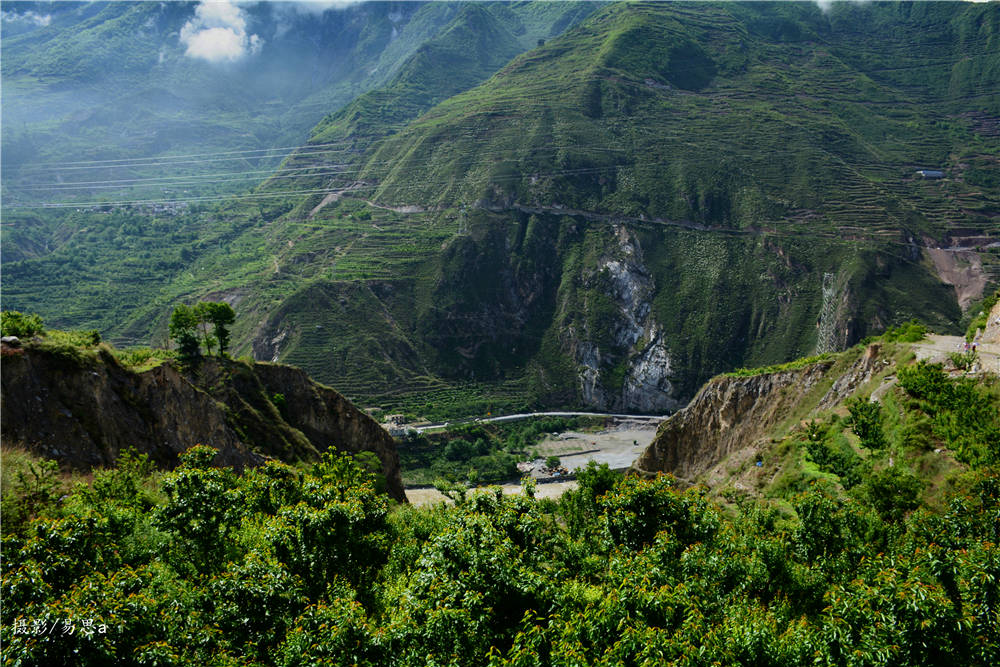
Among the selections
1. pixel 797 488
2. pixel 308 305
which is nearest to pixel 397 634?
pixel 797 488

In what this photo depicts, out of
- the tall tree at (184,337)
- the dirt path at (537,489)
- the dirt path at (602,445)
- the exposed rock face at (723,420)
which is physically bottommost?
the dirt path at (602,445)

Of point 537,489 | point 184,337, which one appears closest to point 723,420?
point 537,489

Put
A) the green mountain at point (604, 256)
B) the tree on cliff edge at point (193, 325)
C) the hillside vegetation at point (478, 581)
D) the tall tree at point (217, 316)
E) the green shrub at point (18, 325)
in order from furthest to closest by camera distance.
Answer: the green mountain at point (604, 256), the tall tree at point (217, 316), the tree on cliff edge at point (193, 325), the green shrub at point (18, 325), the hillside vegetation at point (478, 581)

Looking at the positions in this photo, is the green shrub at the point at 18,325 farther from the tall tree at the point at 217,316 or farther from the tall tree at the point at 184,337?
the tall tree at the point at 217,316

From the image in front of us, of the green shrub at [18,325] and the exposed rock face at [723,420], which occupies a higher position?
the green shrub at [18,325]

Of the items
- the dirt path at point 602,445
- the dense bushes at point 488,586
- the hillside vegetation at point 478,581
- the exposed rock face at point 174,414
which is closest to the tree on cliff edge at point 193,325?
the exposed rock face at point 174,414

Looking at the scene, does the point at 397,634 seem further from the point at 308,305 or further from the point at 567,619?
the point at 308,305
